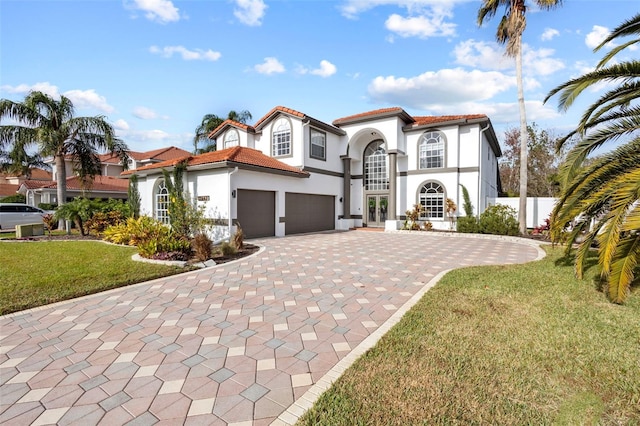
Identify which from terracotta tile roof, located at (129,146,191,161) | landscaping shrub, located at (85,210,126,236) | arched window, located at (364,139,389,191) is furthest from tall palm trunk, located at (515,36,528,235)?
terracotta tile roof, located at (129,146,191,161)

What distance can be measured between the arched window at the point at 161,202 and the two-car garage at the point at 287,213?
539cm

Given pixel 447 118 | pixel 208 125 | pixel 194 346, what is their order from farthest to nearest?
pixel 208 125 < pixel 447 118 < pixel 194 346

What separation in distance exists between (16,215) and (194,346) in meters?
23.8

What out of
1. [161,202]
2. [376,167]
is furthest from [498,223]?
[161,202]

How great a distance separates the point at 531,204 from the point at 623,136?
1337cm

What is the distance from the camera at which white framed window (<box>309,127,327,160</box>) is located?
19.0m

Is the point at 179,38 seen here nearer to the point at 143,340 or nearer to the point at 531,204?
the point at 143,340

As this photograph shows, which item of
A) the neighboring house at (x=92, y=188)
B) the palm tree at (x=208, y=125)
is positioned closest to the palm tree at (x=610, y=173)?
the neighboring house at (x=92, y=188)

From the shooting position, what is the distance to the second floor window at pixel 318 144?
19.1 meters

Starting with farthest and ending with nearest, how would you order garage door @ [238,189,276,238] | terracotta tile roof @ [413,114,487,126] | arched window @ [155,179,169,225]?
terracotta tile roof @ [413,114,487,126] → arched window @ [155,179,169,225] → garage door @ [238,189,276,238]

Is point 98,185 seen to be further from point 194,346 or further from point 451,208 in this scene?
point 194,346

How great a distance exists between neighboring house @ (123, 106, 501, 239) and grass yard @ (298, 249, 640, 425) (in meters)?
11.9

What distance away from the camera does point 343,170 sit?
71.4ft

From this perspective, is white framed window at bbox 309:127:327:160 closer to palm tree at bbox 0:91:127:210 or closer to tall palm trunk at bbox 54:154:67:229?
palm tree at bbox 0:91:127:210
